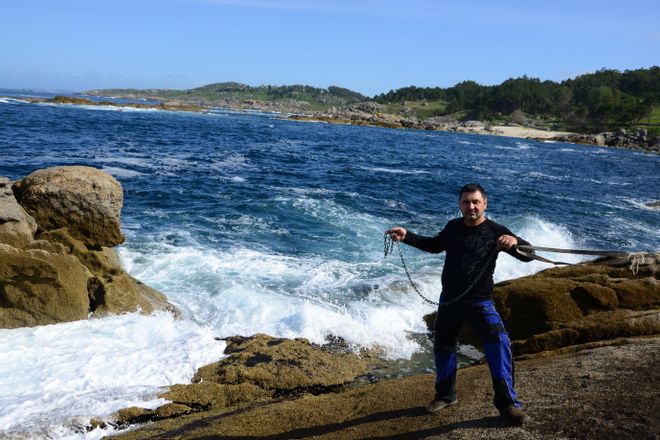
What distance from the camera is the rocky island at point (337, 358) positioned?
183 inches

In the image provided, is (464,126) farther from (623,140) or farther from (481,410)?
(481,410)

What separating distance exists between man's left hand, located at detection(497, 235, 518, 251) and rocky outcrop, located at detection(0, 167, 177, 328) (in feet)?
21.0

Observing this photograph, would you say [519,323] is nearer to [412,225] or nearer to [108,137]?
[412,225]

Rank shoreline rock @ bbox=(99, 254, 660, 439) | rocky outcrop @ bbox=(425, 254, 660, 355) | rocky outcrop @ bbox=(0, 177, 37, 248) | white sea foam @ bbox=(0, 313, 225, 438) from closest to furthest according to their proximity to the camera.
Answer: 1. shoreline rock @ bbox=(99, 254, 660, 439)
2. white sea foam @ bbox=(0, 313, 225, 438)
3. rocky outcrop @ bbox=(425, 254, 660, 355)
4. rocky outcrop @ bbox=(0, 177, 37, 248)

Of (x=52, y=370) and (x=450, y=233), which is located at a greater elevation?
(x=450, y=233)

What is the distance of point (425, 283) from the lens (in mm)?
12023

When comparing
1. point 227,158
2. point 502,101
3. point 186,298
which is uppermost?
point 502,101

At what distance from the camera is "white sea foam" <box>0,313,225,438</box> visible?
5.56m

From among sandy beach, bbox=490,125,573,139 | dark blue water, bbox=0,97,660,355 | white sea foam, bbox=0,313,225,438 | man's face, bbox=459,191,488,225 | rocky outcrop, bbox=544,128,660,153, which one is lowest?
white sea foam, bbox=0,313,225,438

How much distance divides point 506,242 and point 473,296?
591mm

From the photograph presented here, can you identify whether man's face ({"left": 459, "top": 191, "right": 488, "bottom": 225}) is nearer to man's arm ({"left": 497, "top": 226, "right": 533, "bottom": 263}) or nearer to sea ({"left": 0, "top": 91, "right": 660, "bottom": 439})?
man's arm ({"left": 497, "top": 226, "right": 533, "bottom": 263})

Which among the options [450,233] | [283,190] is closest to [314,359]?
[450,233]

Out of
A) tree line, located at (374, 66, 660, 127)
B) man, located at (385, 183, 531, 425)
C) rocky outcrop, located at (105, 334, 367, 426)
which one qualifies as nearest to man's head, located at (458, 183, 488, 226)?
man, located at (385, 183, 531, 425)

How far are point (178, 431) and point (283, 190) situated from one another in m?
18.0
